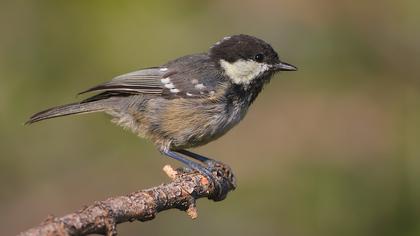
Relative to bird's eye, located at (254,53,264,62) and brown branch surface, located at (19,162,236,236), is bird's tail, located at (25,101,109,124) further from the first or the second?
bird's eye, located at (254,53,264,62)

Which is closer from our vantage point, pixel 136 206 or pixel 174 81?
pixel 136 206

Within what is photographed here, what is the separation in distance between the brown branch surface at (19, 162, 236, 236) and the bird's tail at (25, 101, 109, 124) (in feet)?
3.42

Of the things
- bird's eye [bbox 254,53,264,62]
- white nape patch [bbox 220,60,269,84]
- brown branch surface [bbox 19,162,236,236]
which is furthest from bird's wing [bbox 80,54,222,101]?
brown branch surface [bbox 19,162,236,236]

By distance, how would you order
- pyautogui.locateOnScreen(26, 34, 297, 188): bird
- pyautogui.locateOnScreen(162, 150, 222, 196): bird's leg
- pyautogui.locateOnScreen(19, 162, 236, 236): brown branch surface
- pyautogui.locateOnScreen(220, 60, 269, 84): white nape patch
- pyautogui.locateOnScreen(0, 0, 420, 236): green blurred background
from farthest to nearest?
pyautogui.locateOnScreen(0, 0, 420, 236): green blurred background → pyautogui.locateOnScreen(220, 60, 269, 84): white nape patch → pyautogui.locateOnScreen(26, 34, 297, 188): bird → pyautogui.locateOnScreen(162, 150, 222, 196): bird's leg → pyautogui.locateOnScreen(19, 162, 236, 236): brown branch surface

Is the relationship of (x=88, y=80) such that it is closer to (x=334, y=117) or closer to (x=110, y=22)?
(x=110, y=22)

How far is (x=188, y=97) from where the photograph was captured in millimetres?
4734

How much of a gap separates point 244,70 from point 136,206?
204cm

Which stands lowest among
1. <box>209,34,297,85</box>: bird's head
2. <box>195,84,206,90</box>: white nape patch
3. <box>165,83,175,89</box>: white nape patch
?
<box>195,84,206,90</box>: white nape patch

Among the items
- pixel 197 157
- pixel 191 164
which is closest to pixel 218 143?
pixel 197 157

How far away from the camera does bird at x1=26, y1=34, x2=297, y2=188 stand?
4598 mm

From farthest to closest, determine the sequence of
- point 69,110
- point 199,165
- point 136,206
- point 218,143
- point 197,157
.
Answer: point 218,143 → point 197,157 → point 69,110 → point 199,165 → point 136,206

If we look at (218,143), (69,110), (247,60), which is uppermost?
(247,60)

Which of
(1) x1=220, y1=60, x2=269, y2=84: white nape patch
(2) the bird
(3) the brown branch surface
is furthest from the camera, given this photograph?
(1) x1=220, y1=60, x2=269, y2=84: white nape patch

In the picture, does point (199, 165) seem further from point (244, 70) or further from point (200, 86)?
point (244, 70)
